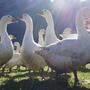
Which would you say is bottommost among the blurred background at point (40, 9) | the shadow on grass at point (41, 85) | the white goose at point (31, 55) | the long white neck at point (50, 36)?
the shadow on grass at point (41, 85)

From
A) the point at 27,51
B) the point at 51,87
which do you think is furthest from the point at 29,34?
the point at 51,87

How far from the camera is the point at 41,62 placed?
12.7 metres

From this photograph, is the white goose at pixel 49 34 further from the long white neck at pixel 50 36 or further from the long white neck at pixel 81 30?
the long white neck at pixel 81 30

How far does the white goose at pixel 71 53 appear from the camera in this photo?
32.9 feet

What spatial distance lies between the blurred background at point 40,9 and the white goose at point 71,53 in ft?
67.4

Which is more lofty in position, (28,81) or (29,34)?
(29,34)

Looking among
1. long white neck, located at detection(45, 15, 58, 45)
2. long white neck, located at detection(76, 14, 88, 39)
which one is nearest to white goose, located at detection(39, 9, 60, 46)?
long white neck, located at detection(45, 15, 58, 45)

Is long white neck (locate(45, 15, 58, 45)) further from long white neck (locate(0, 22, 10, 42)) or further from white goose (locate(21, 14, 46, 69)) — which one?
long white neck (locate(0, 22, 10, 42))

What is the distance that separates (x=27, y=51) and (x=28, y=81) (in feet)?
6.48

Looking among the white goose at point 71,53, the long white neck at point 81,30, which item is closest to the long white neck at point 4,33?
the white goose at point 71,53

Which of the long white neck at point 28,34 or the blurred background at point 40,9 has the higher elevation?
the blurred background at point 40,9

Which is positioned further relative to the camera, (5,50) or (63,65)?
(5,50)

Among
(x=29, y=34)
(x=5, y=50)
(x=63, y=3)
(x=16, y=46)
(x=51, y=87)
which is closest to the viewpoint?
(x=51, y=87)

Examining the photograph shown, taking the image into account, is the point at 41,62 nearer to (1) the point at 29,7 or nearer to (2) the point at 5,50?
(2) the point at 5,50
